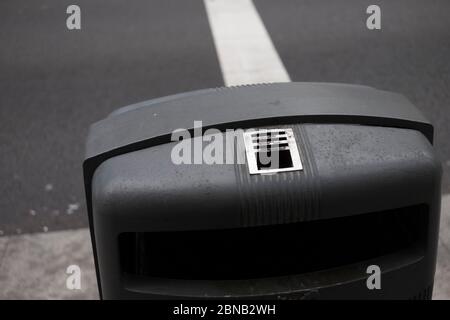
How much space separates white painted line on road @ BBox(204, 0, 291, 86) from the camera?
16.4ft

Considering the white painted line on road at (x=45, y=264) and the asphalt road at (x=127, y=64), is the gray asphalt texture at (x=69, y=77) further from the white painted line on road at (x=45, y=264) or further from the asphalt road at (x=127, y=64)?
the white painted line on road at (x=45, y=264)

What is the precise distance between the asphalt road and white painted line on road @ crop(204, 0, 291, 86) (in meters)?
0.08

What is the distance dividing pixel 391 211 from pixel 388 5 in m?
4.92

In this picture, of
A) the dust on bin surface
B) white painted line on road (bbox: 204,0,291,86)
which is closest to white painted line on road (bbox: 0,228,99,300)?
the dust on bin surface

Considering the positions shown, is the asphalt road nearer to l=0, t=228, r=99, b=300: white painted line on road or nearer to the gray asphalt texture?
the gray asphalt texture

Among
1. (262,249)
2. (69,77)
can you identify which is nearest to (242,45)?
(69,77)

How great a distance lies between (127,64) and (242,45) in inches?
38.4

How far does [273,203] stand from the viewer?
1488mm

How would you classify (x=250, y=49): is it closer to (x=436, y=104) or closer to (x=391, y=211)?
(x=436, y=104)

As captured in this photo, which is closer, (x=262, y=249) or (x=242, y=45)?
(x=262, y=249)

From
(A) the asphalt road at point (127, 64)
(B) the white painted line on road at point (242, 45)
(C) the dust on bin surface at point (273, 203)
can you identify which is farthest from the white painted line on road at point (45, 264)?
(B) the white painted line on road at point (242, 45)

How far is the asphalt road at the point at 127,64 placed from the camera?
4023mm

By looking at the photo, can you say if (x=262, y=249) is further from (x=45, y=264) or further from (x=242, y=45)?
(x=242, y=45)

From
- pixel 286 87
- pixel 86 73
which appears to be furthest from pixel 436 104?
pixel 286 87
